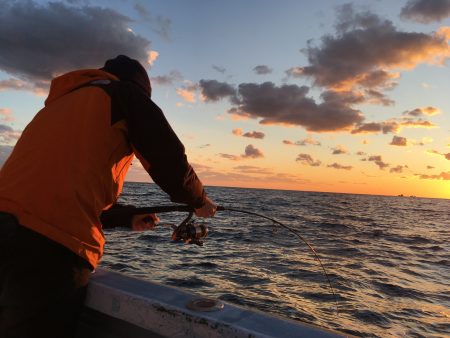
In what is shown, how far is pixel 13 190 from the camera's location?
1891 millimetres

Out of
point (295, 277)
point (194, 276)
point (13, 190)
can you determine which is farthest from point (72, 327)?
point (295, 277)

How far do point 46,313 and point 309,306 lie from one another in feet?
22.0

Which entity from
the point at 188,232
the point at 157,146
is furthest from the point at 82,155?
the point at 188,232

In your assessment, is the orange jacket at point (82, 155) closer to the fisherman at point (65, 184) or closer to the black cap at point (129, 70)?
the fisherman at point (65, 184)

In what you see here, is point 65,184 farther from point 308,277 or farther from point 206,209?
point 308,277

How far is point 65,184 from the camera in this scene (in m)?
1.89

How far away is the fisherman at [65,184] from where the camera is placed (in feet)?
6.09

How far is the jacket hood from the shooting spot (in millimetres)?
2220

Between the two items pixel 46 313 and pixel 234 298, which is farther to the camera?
pixel 234 298

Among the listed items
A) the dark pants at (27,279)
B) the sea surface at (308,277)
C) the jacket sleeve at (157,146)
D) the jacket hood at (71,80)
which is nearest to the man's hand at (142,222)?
the jacket sleeve at (157,146)

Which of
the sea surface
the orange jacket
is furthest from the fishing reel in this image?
the sea surface

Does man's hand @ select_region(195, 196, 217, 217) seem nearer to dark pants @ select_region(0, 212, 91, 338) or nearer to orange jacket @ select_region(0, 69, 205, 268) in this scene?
orange jacket @ select_region(0, 69, 205, 268)

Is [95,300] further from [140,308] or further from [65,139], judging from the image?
[65,139]

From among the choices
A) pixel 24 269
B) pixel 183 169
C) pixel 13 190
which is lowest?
pixel 24 269
